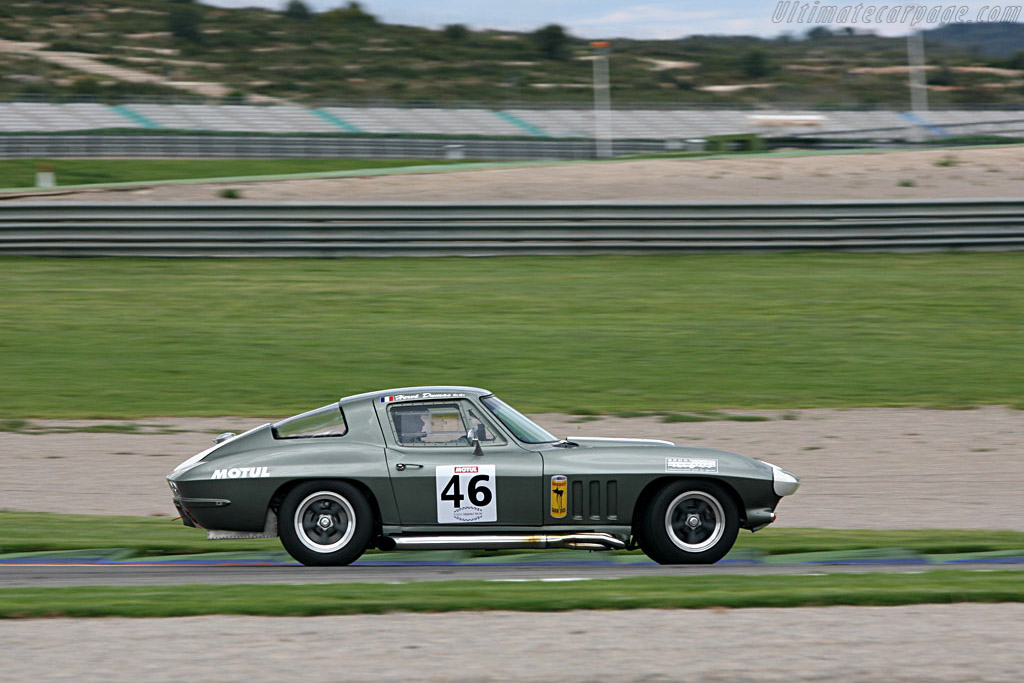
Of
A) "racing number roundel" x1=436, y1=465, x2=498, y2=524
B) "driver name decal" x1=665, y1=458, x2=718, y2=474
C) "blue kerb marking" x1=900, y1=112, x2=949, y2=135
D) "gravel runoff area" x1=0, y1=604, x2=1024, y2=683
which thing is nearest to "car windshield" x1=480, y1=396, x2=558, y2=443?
"racing number roundel" x1=436, y1=465, x2=498, y2=524

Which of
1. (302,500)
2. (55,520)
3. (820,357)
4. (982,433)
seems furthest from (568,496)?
(820,357)

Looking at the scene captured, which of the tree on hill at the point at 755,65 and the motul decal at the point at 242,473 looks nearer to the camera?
the motul decal at the point at 242,473

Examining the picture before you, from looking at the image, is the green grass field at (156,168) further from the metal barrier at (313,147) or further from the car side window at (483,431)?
the car side window at (483,431)

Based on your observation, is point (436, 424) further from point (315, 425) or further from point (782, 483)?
point (782, 483)

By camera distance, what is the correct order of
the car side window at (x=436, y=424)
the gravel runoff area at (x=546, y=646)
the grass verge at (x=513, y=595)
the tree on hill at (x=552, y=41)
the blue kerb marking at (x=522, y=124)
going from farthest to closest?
the tree on hill at (x=552, y=41) → the blue kerb marking at (x=522, y=124) → the car side window at (x=436, y=424) → the grass verge at (x=513, y=595) → the gravel runoff area at (x=546, y=646)

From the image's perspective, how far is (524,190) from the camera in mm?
20656

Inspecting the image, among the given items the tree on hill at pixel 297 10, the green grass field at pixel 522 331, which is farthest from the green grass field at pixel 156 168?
the tree on hill at pixel 297 10

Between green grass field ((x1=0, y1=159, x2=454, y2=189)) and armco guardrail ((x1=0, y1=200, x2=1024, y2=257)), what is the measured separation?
1070 cm

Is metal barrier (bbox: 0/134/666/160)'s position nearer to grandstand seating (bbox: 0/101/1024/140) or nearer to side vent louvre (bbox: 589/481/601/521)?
grandstand seating (bbox: 0/101/1024/140)

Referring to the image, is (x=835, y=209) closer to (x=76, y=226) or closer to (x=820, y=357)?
(x=820, y=357)

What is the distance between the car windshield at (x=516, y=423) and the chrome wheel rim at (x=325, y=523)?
1040mm

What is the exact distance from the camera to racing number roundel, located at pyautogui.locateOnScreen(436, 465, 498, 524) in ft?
23.4

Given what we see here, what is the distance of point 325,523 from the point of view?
716 cm

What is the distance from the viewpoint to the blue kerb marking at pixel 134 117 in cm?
4756
